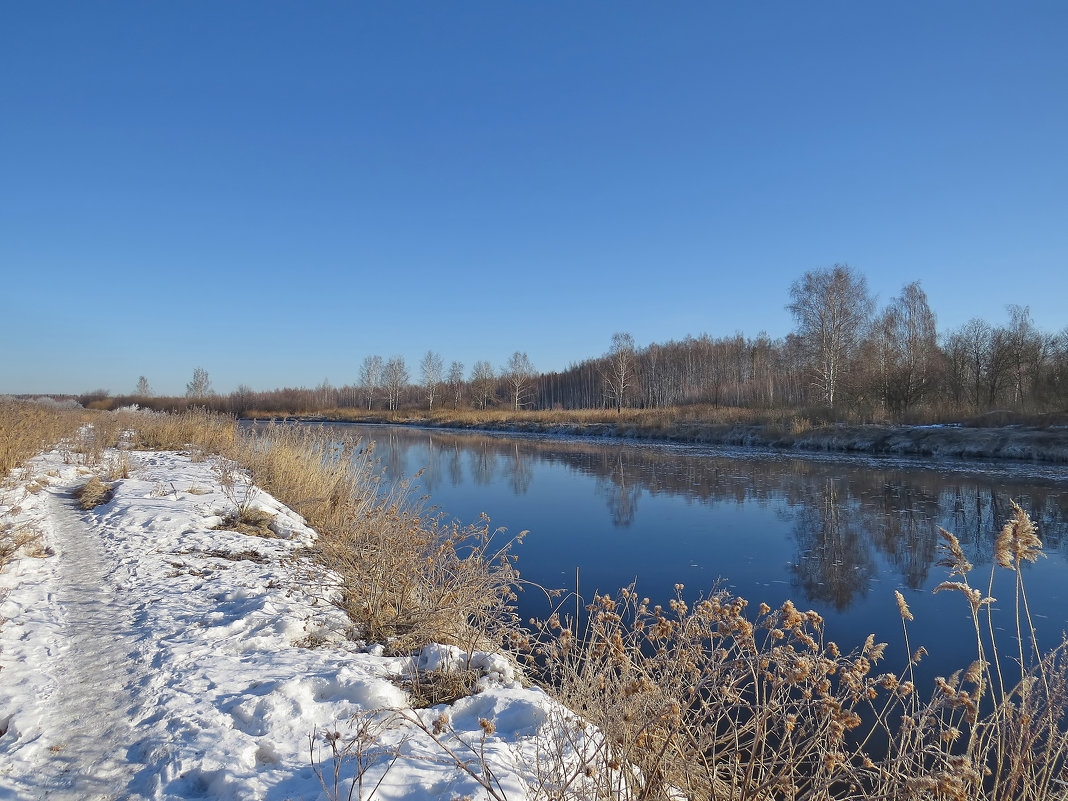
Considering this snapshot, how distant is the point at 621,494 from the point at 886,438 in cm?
1228

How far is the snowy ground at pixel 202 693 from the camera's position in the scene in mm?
2205

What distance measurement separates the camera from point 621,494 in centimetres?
1201

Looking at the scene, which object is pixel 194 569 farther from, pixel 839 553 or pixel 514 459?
pixel 514 459

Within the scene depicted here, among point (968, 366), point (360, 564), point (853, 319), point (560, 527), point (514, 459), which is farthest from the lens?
point (853, 319)

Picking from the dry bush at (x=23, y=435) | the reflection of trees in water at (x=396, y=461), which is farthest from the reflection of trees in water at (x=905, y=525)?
the dry bush at (x=23, y=435)

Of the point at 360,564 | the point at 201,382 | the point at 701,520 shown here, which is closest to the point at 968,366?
the point at 701,520

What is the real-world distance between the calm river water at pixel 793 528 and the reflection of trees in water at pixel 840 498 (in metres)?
0.03

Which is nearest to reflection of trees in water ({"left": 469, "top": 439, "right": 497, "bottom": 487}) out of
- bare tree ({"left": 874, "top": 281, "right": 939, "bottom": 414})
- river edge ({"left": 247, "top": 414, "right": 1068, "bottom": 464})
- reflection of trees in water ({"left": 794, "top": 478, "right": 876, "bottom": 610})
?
river edge ({"left": 247, "top": 414, "right": 1068, "bottom": 464})

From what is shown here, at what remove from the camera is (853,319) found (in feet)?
91.5

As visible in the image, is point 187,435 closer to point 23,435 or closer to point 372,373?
point 23,435

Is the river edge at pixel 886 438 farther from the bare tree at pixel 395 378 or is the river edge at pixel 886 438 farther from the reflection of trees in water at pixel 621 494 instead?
A: the bare tree at pixel 395 378

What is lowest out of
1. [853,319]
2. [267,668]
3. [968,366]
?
[267,668]

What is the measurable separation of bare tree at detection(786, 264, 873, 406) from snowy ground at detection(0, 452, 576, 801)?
27552mm

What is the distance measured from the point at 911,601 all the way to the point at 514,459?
14435mm
